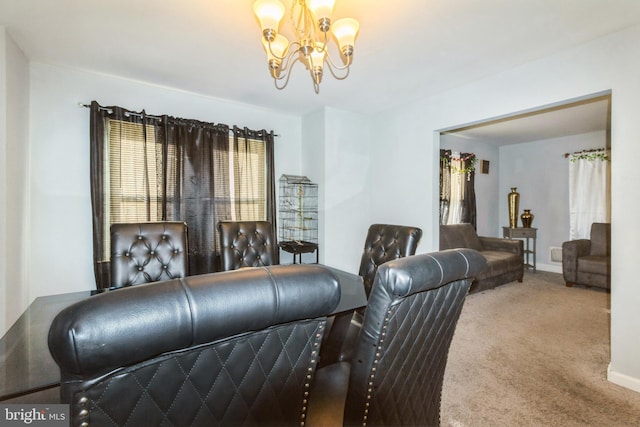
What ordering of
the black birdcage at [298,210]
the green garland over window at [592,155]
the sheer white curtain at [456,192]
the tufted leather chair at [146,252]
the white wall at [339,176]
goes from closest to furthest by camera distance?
the tufted leather chair at [146,252]
the white wall at [339,176]
the black birdcage at [298,210]
the green garland over window at [592,155]
the sheer white curtain at [456,192]

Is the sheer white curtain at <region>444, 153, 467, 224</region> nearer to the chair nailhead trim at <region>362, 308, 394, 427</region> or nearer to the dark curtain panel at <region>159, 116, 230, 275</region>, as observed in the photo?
the dark curtain panel at <region>159, 116, 230, 275</region>

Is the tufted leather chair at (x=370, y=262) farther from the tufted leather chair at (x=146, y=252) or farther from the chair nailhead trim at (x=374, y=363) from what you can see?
the tufted leather chair at (x=146, y=252)

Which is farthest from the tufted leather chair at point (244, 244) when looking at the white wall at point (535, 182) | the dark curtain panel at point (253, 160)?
the white wall at point (535, 182)

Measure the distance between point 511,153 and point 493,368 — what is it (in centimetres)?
532

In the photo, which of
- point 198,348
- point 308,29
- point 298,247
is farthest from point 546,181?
point 198,348

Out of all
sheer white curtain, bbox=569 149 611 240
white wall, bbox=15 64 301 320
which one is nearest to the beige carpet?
sheer white curtain, bbox=569 149 611 240

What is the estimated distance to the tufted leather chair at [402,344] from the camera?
2.78 feet

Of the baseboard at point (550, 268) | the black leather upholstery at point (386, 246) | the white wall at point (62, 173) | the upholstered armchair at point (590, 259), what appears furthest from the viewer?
the baseboard at point (550, 268)

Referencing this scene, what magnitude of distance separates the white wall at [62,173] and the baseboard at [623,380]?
427 centimetres

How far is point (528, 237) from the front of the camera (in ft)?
18.4

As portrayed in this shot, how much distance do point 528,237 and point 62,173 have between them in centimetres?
685

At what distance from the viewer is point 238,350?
632 mm

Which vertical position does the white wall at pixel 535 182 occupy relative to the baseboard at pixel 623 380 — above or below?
above

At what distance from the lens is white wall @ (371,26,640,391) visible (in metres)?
2.04
